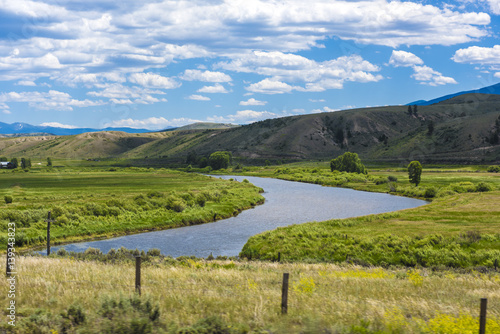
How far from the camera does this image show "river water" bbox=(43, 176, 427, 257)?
4612 centimetres

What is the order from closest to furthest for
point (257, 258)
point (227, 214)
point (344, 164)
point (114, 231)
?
point (257, 258), point (114, 231), point (227, 214), point (344, 164)

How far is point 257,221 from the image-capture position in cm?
6256

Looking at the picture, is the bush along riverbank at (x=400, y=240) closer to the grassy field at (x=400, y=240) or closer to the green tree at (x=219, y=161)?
the grassy field at (x=400, y=240)

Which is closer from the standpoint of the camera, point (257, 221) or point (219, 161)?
point (257, 221)

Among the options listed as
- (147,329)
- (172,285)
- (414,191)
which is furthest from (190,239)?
(414,191)

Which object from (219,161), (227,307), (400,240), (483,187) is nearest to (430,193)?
(483,187)

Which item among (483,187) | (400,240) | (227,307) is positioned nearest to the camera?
(227,307)

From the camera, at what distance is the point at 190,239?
50500mm

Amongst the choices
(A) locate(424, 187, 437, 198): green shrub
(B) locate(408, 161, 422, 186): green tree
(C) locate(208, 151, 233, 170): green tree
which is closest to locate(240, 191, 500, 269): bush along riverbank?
(A) locate(424, 187, 437, 198): green shrub

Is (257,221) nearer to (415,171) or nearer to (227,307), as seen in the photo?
(227,307)

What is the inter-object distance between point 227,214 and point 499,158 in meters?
151

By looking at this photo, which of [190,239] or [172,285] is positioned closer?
[172,285]

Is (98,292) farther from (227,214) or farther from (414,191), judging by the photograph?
(414,191)

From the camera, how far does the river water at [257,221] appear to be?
46125 mm
